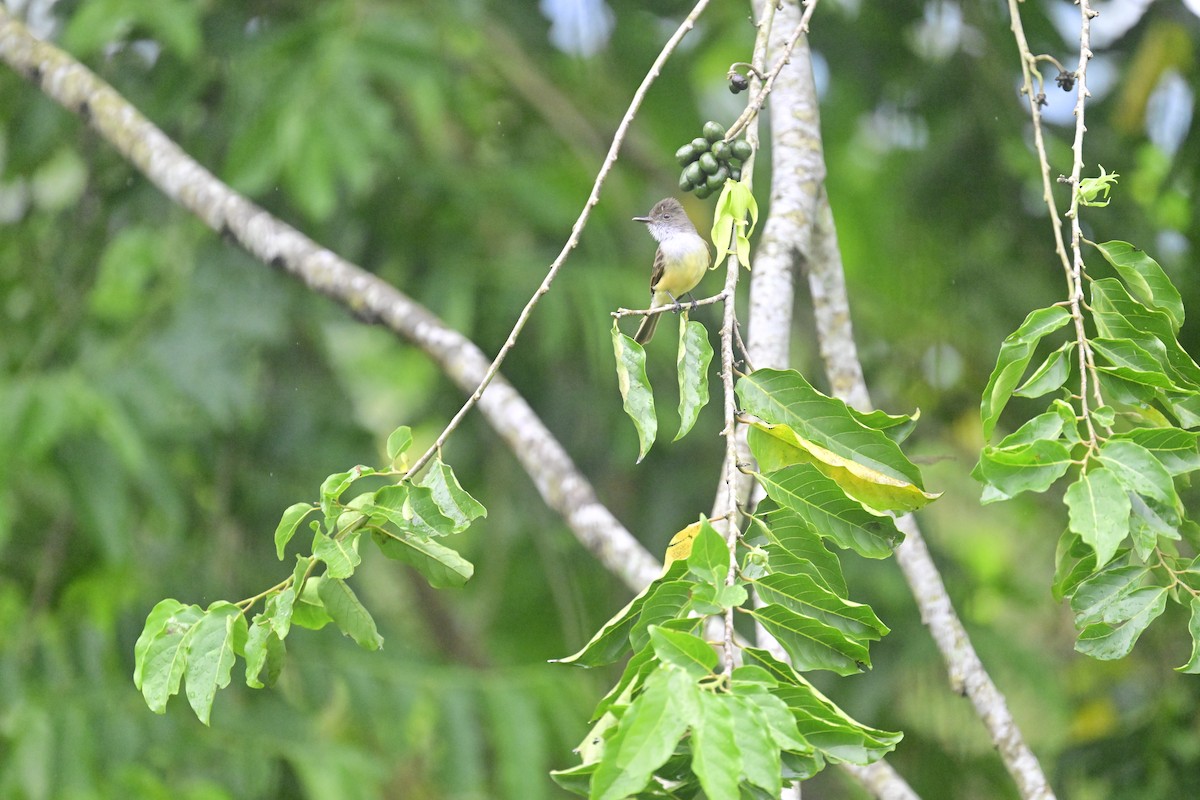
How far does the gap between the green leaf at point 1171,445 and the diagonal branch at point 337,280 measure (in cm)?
112

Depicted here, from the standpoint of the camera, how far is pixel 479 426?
16.2 ft

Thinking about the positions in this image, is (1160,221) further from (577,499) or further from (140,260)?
(140,260)

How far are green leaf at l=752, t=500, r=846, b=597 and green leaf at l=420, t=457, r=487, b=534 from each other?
39 cm

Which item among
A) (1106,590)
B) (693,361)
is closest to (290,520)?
(693,361)

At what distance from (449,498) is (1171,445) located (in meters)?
0.89

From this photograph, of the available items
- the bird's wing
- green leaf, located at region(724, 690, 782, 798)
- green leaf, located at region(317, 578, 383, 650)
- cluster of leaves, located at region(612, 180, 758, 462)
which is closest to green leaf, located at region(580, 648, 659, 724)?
green leaf, located at region(724, 690, 782, 798)

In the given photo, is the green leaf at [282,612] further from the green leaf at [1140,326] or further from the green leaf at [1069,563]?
the green leaf at [1140,326]

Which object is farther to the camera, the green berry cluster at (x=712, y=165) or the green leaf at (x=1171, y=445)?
the green berry cluster at (x=712, y=165)

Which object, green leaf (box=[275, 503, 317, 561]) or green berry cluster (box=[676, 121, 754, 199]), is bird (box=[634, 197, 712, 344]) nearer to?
green berry cluster (box=[676, 121, 754, 199])

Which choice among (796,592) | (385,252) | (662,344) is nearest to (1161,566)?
(796,592)

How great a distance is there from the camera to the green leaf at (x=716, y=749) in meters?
1.12

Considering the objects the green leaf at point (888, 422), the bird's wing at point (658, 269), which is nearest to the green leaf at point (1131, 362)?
the green leaf at point (888, 422)

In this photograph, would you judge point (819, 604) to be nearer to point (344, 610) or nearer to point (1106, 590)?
point (1106, 590)

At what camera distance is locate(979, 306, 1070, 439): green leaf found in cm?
155
